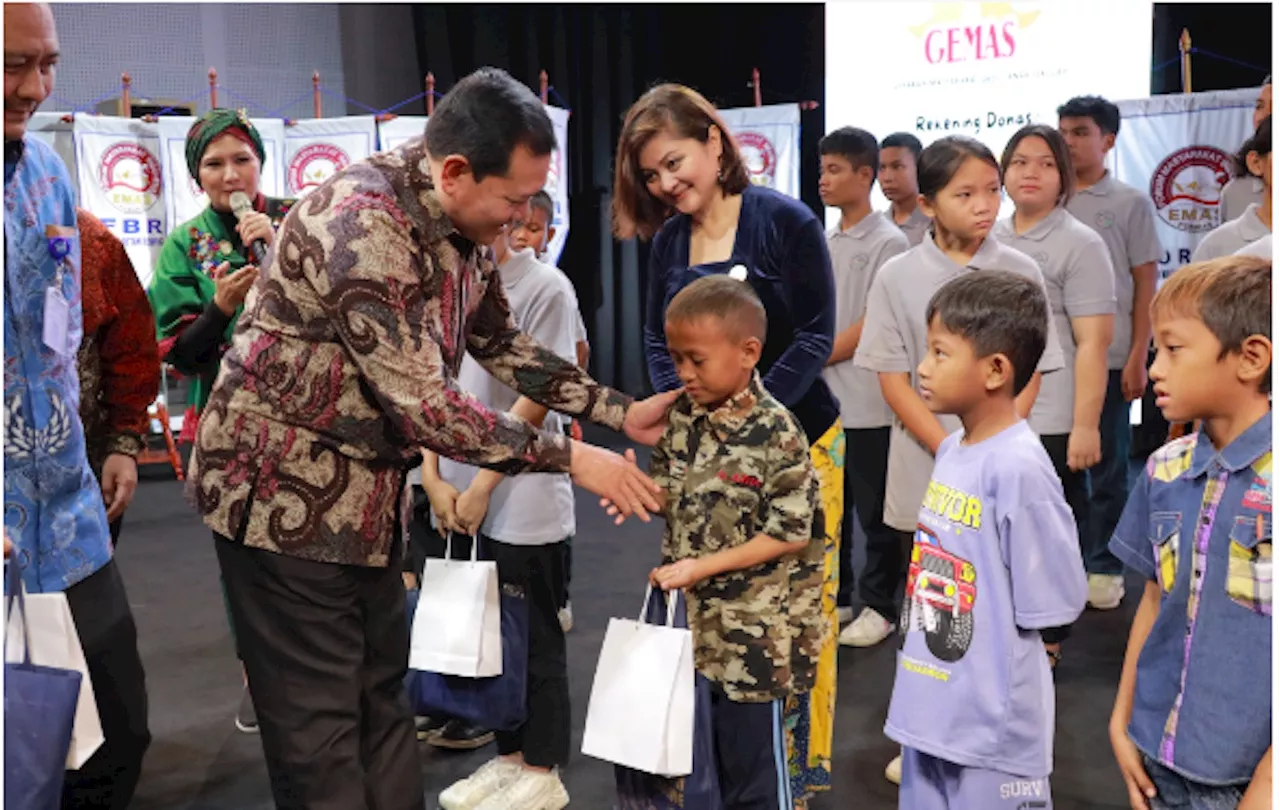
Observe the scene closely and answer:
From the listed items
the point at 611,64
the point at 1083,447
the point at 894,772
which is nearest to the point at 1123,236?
the point at 1083,447

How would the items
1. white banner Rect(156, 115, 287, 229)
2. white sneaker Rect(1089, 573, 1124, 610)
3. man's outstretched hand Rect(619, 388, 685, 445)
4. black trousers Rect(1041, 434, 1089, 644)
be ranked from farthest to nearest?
white banner Rect(156, 115, 287, 229) < white sneaker Rect(1089, 573, 1124, 610) < black trousers Rect(1041, 434, 1089, 644) < man's outstretched hand Rect(619, 388, 685, 445)

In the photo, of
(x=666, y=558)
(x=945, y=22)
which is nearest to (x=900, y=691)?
(x=666, y=558)

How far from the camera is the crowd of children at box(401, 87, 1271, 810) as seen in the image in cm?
143

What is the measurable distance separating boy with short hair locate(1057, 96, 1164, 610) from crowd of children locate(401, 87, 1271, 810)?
749mm

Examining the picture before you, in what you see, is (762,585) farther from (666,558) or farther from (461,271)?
(461,271)

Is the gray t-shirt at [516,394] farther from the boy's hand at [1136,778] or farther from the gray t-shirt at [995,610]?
the boy's hand at [1136,778]

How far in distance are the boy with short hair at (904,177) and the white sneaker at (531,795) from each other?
2.42m

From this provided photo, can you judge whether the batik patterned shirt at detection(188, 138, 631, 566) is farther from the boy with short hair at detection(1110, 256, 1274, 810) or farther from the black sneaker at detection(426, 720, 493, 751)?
the black sneaker at detection(426, 720, 493, 751)

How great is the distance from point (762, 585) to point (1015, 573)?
45cm

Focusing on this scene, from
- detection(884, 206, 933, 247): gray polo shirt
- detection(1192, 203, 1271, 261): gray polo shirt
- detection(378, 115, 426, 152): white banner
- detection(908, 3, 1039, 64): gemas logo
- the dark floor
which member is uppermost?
detection(908, 3, 1039, 64): gemas logo

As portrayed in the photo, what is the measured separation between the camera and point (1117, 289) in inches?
155

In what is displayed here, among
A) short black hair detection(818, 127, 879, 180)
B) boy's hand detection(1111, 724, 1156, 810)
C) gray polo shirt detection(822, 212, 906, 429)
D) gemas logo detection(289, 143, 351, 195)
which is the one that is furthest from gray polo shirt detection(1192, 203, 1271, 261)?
gemas logo detection(289, 143, 351, 195)

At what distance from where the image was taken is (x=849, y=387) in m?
3.66

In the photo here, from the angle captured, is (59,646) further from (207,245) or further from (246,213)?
(207,245)
